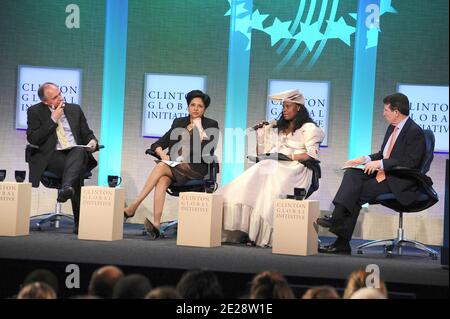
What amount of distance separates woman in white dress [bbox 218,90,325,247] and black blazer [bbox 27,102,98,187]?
1529 mm

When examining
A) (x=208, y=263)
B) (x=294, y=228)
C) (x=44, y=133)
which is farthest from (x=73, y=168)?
(x=208, y=263)

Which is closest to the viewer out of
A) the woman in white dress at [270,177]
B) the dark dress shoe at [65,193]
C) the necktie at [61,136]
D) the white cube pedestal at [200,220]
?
the white cube pedestal at [200,220]

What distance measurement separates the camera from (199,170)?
23.8 feet

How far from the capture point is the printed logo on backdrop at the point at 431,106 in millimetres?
8094

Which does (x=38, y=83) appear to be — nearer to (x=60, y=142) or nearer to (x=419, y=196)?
(x=60, y=142)

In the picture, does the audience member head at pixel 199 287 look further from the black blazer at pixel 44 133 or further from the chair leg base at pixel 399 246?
the black blazer at pixel 44 133

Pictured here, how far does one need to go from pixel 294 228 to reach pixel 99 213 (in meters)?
1.62

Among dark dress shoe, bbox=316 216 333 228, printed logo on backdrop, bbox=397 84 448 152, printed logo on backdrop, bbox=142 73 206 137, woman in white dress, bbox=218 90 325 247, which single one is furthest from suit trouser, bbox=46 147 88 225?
printed logo on backdrop, bbox=397 84 448 152

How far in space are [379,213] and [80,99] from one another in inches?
137

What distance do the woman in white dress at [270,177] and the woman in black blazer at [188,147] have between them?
1.70 feet

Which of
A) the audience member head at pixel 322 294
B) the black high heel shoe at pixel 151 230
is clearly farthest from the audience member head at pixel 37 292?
the black high heel shoe at pixel 151 230
